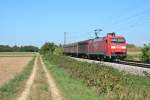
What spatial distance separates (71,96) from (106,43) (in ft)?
117

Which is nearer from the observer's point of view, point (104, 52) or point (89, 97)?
point (89, 97)

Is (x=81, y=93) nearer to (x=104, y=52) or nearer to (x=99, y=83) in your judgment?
(x=99, y=83)

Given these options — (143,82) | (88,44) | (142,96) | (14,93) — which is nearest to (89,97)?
(142,96)

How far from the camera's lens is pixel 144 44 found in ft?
205

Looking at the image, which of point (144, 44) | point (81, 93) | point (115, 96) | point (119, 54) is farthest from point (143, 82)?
point (144, 44)

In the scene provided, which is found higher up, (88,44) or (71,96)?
(88,44)

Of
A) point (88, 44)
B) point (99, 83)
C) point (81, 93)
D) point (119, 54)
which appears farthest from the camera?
point (88, 44)

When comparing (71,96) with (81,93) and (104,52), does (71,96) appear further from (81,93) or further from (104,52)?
(104,52)

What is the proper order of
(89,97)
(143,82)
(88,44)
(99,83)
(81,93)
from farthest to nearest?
(88,44), (143,82), (99,83), (81,93), (89,97)

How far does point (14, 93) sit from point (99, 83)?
412 cm

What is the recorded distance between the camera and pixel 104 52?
176ft

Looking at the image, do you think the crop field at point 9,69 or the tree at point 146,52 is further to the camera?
the tree at point 146,52

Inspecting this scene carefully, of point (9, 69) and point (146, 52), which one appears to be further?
point (146, 52)

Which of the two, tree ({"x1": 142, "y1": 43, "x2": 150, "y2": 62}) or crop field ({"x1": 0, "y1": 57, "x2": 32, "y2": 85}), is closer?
crop field ({"x1": 0, "y1": 57, "x2": 32, "y2": 85})
